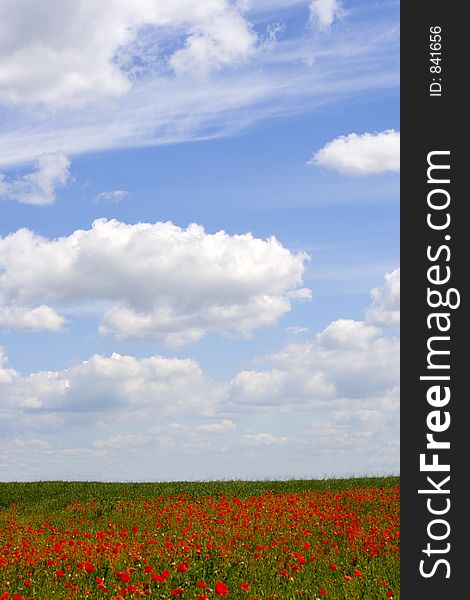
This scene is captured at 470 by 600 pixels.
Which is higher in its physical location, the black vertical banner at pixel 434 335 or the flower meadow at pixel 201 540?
the black vertical banner at pixel 434 335

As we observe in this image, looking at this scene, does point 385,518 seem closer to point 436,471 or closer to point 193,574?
point 193,574

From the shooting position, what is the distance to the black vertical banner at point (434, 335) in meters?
9.05

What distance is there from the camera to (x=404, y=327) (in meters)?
9.17

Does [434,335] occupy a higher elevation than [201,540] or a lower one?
higher

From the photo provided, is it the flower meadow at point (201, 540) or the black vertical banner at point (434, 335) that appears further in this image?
the flower meadow at point (201, 540)

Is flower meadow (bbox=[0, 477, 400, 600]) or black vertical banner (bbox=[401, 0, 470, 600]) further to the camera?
flower meadow (bbox=[0, 477, 400, 600])

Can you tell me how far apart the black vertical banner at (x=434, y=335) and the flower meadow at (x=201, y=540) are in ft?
5.76

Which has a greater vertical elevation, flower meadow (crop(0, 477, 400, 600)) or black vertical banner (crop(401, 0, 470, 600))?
black vertical banner (crop(401, 0, 470, 600))

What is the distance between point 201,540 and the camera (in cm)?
1516

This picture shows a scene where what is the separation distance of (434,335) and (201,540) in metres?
8.03

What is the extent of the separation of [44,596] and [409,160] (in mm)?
7656

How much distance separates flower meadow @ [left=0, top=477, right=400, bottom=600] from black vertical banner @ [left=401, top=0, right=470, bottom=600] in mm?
1755

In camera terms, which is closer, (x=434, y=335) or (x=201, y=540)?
(x=434, y=335)

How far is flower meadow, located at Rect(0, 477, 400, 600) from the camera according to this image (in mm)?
10992
